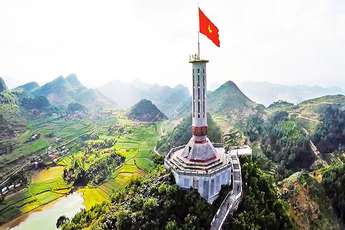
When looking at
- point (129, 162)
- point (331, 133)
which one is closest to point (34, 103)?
point (129, 162)

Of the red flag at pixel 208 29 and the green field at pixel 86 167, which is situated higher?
the red flag at pixel 208 29

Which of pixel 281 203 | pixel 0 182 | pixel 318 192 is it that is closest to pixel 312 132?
pixel 318 192

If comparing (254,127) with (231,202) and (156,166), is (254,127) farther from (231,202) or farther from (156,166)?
(231,202)

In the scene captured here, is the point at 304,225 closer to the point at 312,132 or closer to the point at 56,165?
the point at 312,132

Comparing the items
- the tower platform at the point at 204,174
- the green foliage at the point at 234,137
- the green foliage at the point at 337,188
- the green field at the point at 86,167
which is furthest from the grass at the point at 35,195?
the green foliage at the point at 337,188

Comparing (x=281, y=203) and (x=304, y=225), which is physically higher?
(x=281, y=203)

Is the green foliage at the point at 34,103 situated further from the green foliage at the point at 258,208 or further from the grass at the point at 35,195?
the green foliage at the point at 258,208
